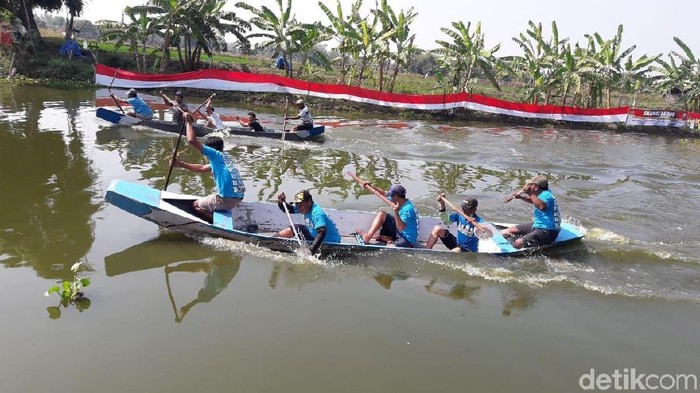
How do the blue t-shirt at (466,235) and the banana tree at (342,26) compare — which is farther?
the banana tree at (342,26)

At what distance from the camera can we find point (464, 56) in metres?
27.9

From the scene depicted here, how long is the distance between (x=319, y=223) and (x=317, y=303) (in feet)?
4.66

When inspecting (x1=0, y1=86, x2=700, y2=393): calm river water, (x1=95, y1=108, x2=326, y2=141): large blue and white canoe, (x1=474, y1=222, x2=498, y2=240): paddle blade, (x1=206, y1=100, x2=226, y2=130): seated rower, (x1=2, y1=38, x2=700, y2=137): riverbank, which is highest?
(x1=2, y1=38, x2=700, y2=137): riverbank

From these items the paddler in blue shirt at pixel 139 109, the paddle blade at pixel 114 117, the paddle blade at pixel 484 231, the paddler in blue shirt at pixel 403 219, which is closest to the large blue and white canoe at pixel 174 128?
the paddle blade at pixel 114 117

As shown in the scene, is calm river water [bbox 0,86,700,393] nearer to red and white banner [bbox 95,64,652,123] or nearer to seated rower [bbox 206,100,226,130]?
seated rower [bbox 206,100,226,130]

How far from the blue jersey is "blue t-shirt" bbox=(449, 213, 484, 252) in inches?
29.7

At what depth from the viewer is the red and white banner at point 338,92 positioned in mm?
24656

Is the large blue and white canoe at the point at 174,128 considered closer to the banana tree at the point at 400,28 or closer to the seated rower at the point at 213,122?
the seated rower at the point at 213,122

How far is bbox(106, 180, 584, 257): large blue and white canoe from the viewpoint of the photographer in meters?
7.57

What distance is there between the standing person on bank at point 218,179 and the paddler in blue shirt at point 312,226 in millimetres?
737

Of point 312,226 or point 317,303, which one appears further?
point 312,226

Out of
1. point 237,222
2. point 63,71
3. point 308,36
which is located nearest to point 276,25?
point 308,36

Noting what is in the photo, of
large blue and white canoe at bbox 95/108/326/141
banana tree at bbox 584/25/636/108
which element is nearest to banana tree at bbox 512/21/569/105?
banana tree at bbox 584/25/636/108

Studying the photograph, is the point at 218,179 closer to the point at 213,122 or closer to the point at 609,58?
the point at 213,122
